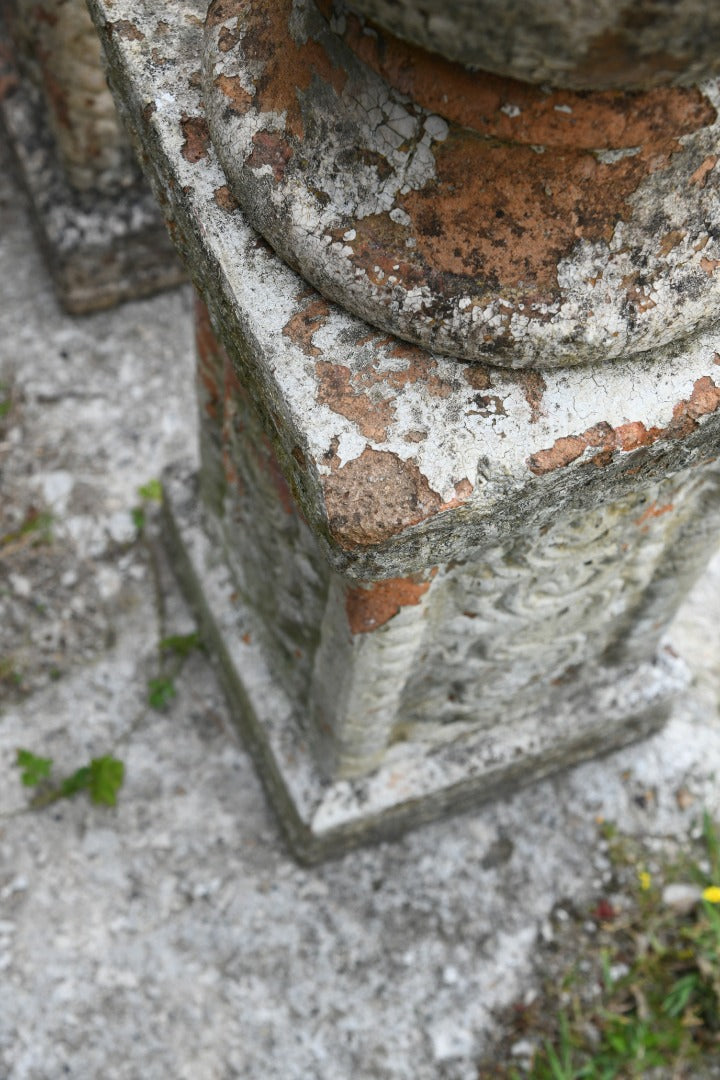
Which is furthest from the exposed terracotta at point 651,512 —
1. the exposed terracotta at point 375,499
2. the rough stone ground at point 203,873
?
the rough stone ground at point 203,873

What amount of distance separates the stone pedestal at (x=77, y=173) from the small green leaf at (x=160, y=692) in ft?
4.27

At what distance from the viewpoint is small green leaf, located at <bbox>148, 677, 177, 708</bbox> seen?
245cm

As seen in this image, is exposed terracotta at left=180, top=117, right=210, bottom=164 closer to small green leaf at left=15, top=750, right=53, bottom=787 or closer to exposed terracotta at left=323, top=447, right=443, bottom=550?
exposed terracotta at left=323, top=447, right=443, bottom=550

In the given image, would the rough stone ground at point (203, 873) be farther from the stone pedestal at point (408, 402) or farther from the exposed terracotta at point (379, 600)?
the exposed terracotta at point (379, 600)

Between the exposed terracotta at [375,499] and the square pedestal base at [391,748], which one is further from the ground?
the exposed terracotta at [375,499]

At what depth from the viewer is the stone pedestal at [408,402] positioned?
116cm

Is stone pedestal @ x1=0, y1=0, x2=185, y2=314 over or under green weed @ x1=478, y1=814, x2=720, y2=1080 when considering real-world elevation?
over

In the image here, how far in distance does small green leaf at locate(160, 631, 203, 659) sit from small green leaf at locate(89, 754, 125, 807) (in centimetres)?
34

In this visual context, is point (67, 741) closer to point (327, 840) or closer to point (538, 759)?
point (327, 840)

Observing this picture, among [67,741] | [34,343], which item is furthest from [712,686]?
[34,343]

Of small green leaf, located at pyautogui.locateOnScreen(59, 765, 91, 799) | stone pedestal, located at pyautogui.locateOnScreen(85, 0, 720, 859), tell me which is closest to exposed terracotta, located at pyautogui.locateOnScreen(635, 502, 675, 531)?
stone pedestal, located at pyautogui.locateOnScreen(85, 0, 720, 859)

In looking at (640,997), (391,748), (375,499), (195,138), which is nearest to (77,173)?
(195,138)

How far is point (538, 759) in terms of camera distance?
2271 millimetres

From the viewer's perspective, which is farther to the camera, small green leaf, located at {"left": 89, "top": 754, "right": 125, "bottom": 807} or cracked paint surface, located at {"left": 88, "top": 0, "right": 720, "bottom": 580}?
small green leaf, located at {"left": 89, "top": 754, "right": 125, "bottom": 807}
